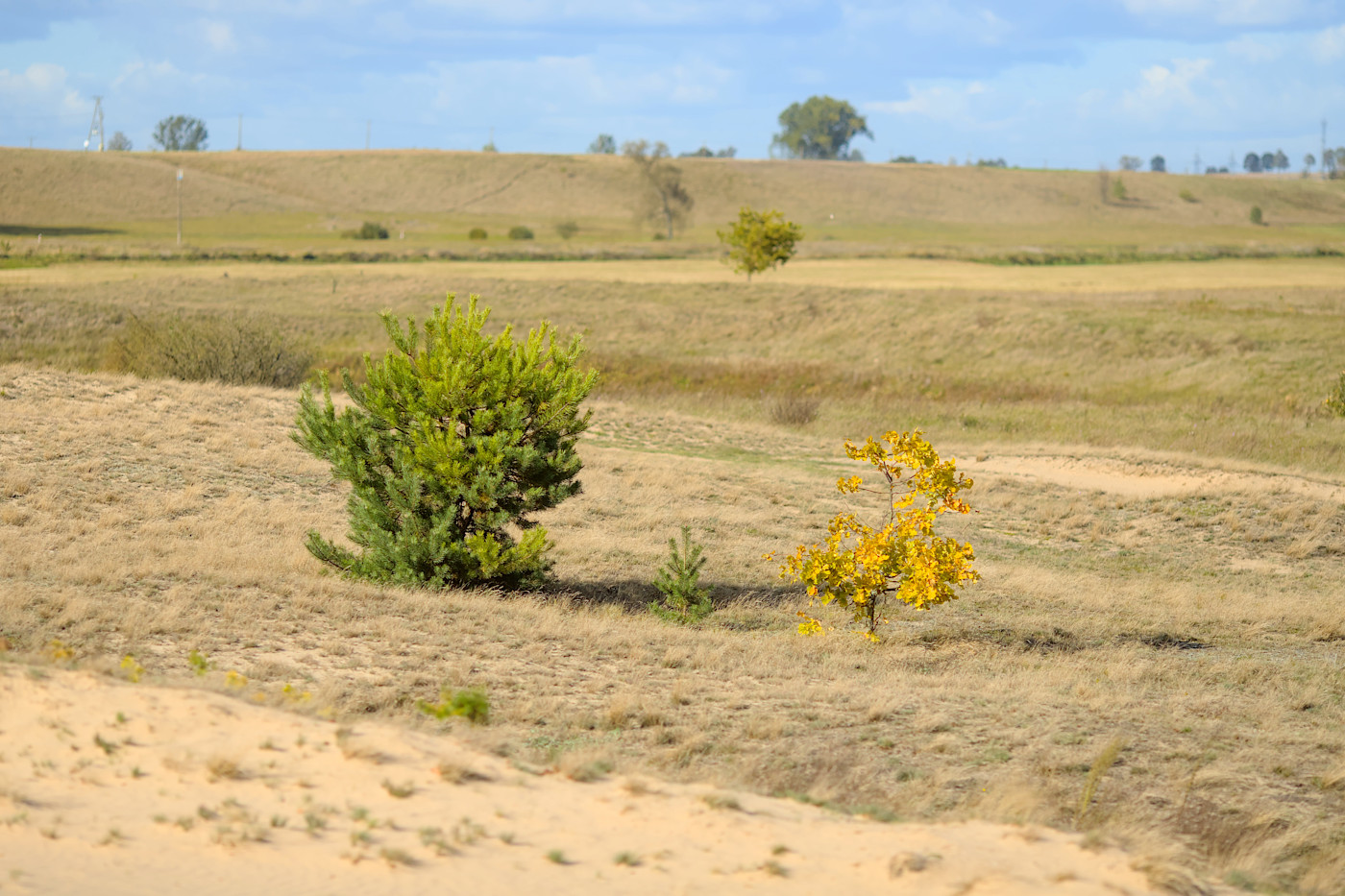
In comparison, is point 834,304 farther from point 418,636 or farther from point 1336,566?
point 418,636

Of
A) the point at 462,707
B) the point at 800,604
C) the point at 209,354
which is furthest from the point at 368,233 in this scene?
the point at 462,707

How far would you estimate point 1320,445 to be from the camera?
24266 millimetres

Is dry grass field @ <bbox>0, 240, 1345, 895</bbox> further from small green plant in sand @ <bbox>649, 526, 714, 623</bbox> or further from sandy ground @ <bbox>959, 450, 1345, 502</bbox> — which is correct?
small green plant in sand @ <bbox>649, 526, 714, 623</bbox>

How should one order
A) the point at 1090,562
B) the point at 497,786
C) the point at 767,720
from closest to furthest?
1. the point at 497,786
2. the point at 767,720
3. the point at 1090,562

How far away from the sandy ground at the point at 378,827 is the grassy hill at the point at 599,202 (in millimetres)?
65237

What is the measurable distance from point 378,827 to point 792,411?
22.2m

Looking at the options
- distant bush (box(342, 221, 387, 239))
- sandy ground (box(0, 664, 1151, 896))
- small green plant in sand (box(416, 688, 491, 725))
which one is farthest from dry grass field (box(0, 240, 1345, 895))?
distant bush (box(342, 221, 387, 239))

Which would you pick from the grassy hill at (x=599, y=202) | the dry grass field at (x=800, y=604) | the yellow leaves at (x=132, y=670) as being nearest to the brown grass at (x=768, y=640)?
the dry grass field at (x=800, y=604)

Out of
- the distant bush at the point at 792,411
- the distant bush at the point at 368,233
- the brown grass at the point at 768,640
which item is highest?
the distant bush at the point at 368,233

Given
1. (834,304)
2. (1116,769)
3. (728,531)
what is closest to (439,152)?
(834,304)

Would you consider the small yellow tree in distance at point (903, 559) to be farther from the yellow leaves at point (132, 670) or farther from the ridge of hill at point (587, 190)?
the ridge of hill at point (587, 190)

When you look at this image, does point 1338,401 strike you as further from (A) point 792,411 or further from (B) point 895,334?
(B) point 895,334

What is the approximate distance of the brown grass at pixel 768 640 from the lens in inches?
265

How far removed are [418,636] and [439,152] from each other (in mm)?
130467
